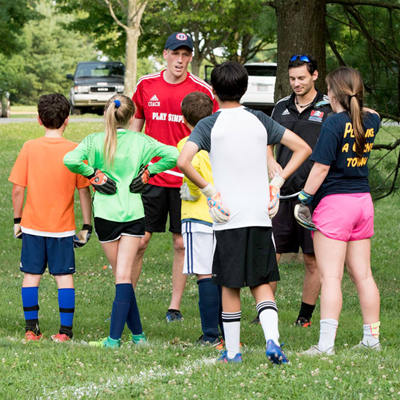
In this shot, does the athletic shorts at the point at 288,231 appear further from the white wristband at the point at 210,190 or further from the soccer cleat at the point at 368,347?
the white wristband at the point at 210,190

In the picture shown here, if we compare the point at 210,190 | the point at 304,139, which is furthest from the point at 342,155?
the point at 304,139

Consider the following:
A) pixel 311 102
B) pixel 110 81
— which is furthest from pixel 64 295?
pixel 110 81

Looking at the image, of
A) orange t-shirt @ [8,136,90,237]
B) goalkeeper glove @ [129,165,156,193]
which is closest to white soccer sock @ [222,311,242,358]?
goalkeeper glove @ [129,165,156,193]

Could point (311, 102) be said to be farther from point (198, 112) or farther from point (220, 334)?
point (220, 334)

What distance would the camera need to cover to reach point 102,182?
5.11m

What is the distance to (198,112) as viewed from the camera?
5.31m

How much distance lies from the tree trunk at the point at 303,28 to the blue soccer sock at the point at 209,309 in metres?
4.76

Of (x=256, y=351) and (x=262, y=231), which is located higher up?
(x=262, y=231)

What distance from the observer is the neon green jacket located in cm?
516

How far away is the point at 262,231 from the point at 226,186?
370 millimetres

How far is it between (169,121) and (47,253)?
1.70 meters

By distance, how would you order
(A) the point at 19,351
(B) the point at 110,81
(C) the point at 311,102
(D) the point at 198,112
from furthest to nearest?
(B) the point at 110,81 < (C) the point at 311,102 < (D) the point at 198,112 < (A) the point at 19,351

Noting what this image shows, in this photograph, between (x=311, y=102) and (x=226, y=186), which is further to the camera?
(x=311, y=102)

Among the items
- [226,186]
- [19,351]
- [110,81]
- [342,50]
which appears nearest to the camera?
[226,186]
